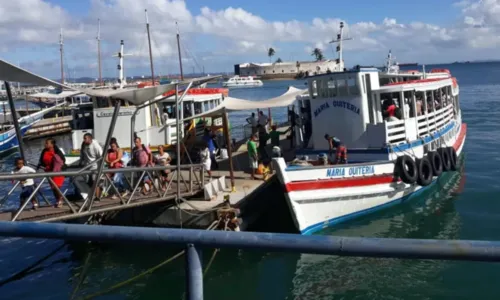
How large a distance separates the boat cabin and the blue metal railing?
13.6 metres

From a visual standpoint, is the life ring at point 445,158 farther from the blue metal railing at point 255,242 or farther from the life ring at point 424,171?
the blue metal railing at point 255,242

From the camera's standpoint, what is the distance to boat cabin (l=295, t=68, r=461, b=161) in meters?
15.3

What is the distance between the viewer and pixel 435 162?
650 inches

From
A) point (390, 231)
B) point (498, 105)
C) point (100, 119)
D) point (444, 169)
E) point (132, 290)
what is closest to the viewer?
point (132, 290)

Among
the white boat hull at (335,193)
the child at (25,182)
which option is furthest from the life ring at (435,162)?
the child at (25,182)

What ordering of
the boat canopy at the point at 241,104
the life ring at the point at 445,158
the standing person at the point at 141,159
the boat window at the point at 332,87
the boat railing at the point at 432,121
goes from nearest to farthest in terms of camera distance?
the standing person at the point at 141,159 → the boat canopy at the point at 241,104 → the boat window at the point at 332,87 → the boat railing at the point at 432,121 → the life ring at the point at 445,158

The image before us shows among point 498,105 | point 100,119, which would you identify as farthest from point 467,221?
point 498,105

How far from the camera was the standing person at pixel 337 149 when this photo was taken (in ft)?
47.6

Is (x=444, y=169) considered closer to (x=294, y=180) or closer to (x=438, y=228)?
(x=438, y=228)

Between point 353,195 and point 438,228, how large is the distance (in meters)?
2.61

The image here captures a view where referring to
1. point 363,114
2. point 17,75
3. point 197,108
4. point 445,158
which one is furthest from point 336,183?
point 197,108

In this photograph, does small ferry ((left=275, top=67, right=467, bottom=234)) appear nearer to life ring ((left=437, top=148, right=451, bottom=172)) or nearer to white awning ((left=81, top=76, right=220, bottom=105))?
life ring ((left=437, top=148, right=451, bottom=172))

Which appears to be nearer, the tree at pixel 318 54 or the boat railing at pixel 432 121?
the boat railing at pixel 432 121

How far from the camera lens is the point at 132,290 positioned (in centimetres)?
1034
